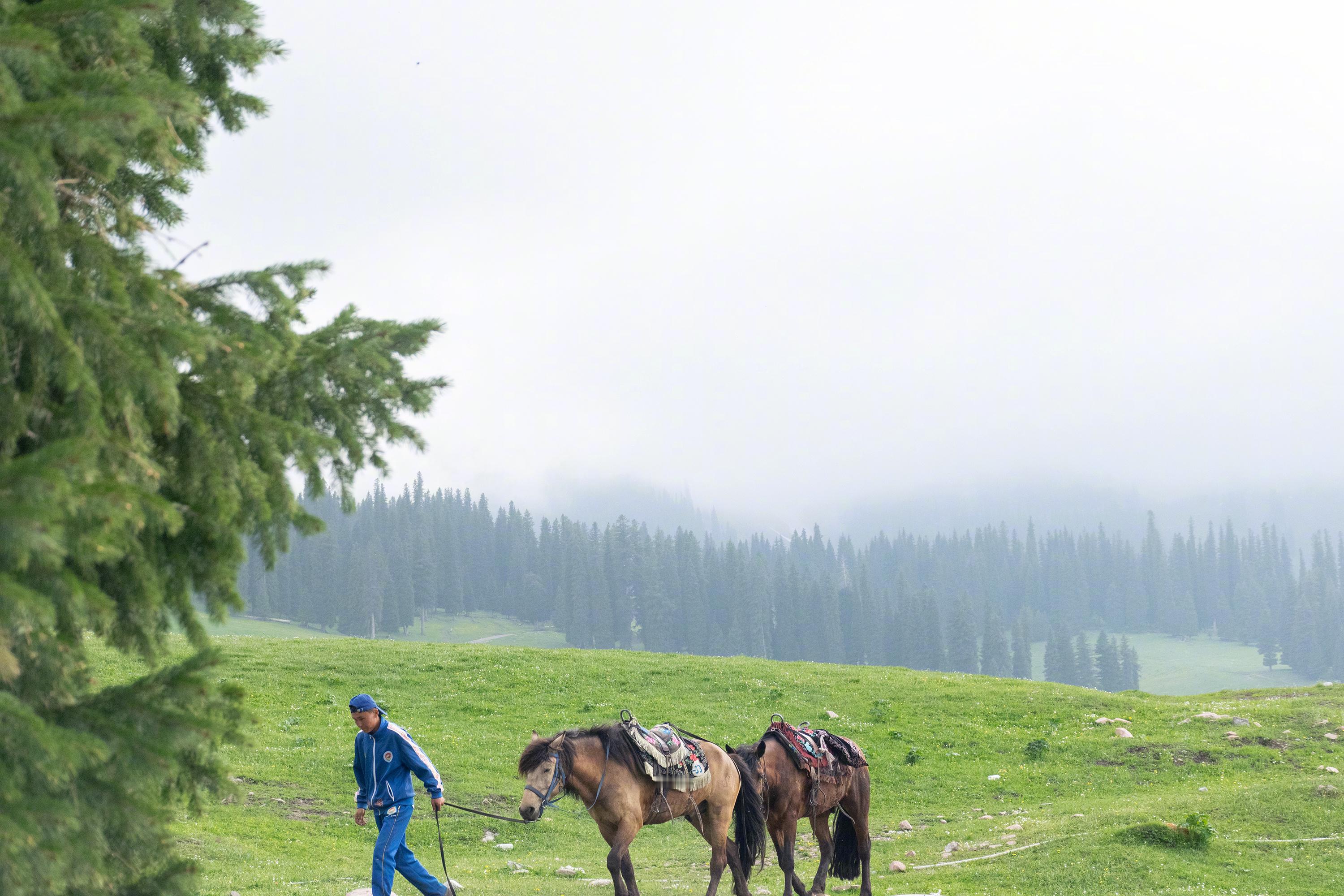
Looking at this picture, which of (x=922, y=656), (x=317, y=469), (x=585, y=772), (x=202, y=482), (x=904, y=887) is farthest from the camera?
(x=922, y=656)

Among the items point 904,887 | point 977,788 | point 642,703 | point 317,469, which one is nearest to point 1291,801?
point 977,788

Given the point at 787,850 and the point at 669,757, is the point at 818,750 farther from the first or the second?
the point at 669,757

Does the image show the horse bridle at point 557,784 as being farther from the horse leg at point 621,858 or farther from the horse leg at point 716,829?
the horse leg at point 716,829

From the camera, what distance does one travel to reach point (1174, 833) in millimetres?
15070

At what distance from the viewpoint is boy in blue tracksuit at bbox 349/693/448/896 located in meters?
9.95

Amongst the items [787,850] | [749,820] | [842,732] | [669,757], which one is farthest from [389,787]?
[842,732]

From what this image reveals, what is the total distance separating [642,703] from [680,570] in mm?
113880

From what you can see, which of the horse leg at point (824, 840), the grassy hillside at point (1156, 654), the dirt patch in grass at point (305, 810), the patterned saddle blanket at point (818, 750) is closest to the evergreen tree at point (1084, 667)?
the grassy hillside at point (1156, 654)

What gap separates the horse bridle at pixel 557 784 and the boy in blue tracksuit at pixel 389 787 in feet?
3.32

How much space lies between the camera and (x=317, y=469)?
5.73 meters

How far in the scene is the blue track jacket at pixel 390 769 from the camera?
1015 centimetres

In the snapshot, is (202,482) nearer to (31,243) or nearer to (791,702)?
(31,243)

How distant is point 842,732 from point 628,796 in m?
15.8

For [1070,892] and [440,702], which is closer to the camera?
[1070,892]
